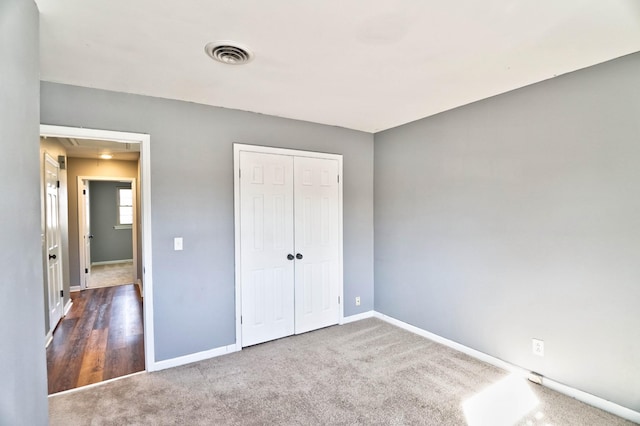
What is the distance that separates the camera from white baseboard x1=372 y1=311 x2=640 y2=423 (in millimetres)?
2201

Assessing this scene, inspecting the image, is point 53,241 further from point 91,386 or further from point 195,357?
point 195,357

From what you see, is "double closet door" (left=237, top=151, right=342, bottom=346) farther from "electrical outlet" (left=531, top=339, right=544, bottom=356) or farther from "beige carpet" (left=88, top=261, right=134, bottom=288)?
"beige carpet" (left=88, top=261, right=134, bottom=288)

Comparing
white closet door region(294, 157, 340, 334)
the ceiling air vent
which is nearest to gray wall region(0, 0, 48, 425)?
the ceiling air vent

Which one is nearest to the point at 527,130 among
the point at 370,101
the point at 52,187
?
the point at 370,101

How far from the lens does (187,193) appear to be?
3.01 m

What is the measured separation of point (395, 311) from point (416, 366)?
1061 millimetres

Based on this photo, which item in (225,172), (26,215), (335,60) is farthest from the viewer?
(225,172)

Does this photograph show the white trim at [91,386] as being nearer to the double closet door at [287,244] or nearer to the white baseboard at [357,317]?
the double closet door at [287,244]

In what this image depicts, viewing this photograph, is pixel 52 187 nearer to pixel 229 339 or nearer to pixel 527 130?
pixel 229 339

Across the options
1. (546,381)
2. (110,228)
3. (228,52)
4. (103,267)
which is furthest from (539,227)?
(110,228)

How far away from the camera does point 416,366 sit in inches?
Result: 116

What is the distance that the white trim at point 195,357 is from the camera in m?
2.91

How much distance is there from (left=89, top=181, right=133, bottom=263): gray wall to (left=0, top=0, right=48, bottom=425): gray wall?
25.9 ft

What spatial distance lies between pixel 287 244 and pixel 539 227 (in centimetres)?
241
